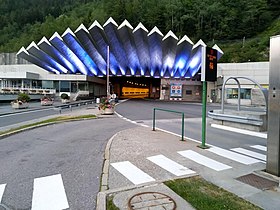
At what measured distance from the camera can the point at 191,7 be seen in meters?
79.4

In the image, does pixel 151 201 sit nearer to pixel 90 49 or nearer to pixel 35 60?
pixel 90 49

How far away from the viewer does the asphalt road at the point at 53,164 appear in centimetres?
405

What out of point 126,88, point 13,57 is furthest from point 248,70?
point 13,57

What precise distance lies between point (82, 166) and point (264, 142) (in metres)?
6.71

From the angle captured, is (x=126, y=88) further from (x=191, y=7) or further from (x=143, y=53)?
(x=191, y=7)

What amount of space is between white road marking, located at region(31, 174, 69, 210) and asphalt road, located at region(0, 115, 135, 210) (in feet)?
0.20

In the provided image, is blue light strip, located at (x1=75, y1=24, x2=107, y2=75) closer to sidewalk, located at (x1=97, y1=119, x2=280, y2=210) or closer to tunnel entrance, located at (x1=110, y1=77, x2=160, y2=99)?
tunnel entrance, located at (x1=110, y1=77, x2=160, y2=99)

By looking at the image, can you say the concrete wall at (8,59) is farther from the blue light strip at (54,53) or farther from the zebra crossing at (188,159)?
the zebra crossing at (188,159)

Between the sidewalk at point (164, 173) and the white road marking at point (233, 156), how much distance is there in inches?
4.2

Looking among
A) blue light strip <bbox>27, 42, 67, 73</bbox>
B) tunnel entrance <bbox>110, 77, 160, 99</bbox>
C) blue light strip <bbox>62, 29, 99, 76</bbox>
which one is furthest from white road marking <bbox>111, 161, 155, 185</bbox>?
tunnel entrance <bbox>110, 77, 160, 99</bbox>

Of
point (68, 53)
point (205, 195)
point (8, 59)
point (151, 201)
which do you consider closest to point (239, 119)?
point (205, 195)

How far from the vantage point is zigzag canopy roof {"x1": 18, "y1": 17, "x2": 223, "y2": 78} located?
1618 inches

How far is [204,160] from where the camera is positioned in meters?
6.09

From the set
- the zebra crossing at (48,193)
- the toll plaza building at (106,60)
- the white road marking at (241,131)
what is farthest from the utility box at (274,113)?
the toll plaza building at (106,60)
